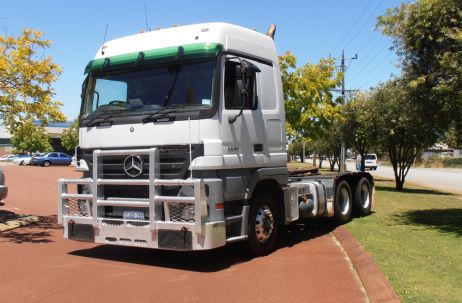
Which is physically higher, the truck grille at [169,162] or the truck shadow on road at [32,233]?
the truck grille at [169,162]

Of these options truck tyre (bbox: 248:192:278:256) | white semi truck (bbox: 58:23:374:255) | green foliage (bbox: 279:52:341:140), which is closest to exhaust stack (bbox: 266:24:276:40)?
white semi truck (bbox: 58:23:374:255)

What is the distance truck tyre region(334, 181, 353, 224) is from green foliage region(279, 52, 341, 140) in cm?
884

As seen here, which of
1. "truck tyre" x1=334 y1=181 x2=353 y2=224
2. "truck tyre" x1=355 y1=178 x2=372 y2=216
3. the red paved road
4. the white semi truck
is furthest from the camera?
"truck tyre" x1=355 y1=178 x2=372 y2=216

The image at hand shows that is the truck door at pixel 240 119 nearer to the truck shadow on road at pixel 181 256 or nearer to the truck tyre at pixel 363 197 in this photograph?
the truck shadow on road at pixel 181 256

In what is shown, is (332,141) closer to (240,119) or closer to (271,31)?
(271,31)

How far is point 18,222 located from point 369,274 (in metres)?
7.95

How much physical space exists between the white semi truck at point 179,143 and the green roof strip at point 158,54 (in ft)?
0.05

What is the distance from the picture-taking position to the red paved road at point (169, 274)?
235 inches

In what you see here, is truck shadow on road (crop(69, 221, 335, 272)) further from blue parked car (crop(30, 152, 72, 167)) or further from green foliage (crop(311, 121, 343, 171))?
blue parked car (crop(30, 152, 72, 167))

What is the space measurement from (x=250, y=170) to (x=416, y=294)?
321cm

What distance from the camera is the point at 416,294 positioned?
18.2 ft

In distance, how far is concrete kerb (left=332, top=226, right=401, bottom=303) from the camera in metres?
5.69

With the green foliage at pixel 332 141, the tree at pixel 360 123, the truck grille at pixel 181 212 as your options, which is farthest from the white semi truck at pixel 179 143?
→ the tree at pixel 360 123

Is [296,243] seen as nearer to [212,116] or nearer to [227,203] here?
[227,203]
